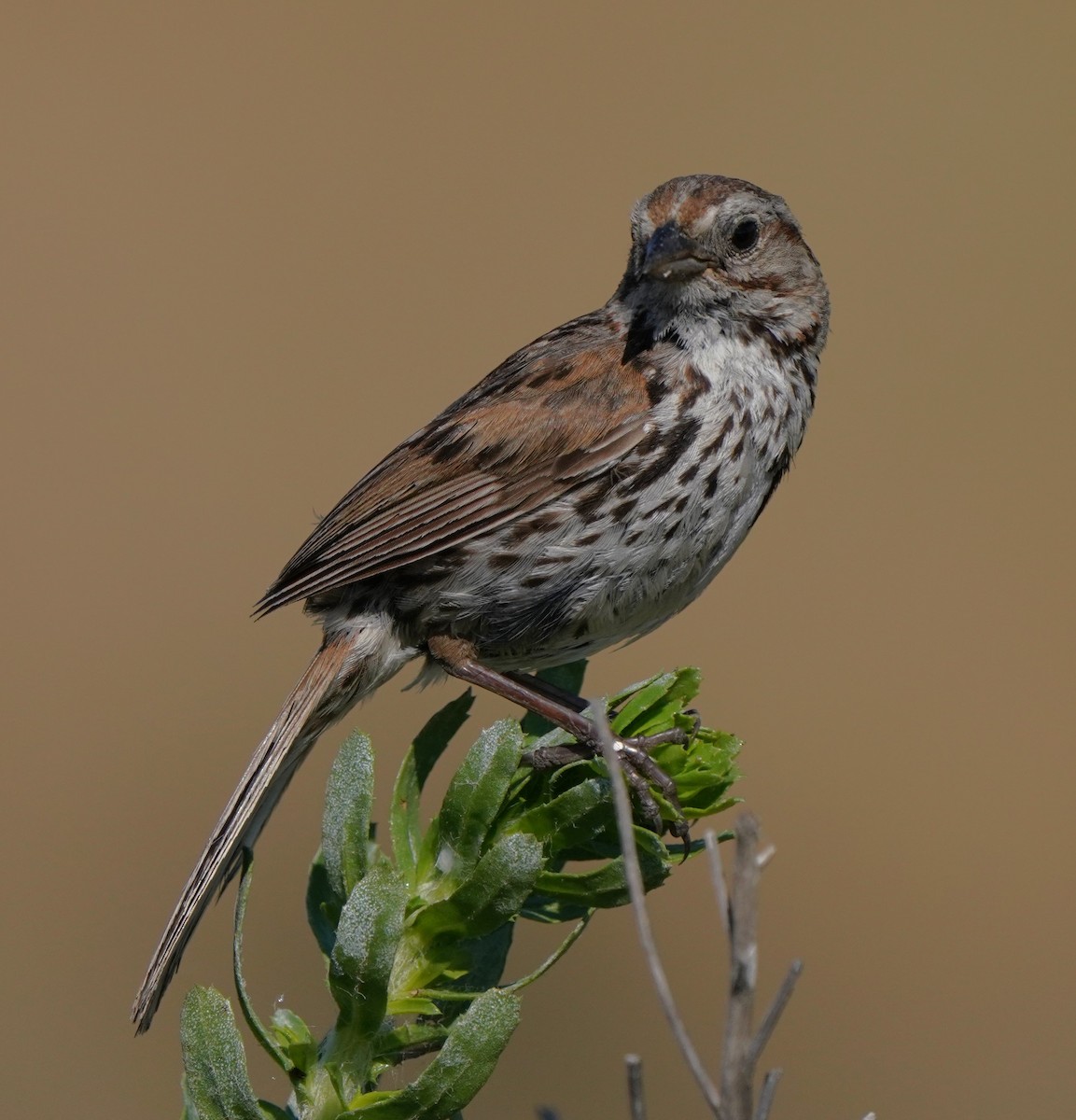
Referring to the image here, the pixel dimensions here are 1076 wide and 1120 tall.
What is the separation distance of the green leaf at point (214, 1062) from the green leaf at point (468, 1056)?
6.8 inches

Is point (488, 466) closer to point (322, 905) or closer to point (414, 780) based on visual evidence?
point (414, 780)

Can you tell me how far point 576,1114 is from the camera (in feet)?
16.9

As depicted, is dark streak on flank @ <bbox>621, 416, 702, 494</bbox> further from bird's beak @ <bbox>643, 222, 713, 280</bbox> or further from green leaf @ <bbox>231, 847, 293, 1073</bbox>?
green leaf @ <bbox>231, 847, 293, 1073</bbox>

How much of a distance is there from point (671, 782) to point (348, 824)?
47cm


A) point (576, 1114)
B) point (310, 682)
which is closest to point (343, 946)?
point (310, 682)

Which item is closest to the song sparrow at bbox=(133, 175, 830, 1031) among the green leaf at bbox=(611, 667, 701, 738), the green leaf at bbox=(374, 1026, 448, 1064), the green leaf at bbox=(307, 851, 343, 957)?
the green leaf at bbox=(611, 667, 701, 738)

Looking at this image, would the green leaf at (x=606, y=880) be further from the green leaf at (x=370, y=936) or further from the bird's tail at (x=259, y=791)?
the bird's tail at (x=259, y=791)

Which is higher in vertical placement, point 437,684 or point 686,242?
point 686,242

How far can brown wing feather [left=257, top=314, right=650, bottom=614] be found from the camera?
312 centimetres

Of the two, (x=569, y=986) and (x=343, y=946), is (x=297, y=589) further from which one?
(x=569, y=986)

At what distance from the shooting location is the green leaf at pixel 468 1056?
1507 millimetres

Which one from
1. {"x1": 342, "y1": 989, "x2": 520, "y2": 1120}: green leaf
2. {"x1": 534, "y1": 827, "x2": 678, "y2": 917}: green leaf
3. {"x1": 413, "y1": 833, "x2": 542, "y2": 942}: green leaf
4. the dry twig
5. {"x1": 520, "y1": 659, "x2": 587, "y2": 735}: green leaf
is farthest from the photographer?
{"x1": 520, "y1": 659, "x2": 587, "y2": 735}: green leaf

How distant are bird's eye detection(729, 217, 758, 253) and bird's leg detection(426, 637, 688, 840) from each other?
1.09 metres

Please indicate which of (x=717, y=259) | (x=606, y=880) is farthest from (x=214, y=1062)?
(x=717, y=259)
